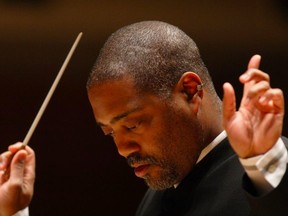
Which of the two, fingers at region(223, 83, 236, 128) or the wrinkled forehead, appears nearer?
fingers at region(223, 83, 236, 128)

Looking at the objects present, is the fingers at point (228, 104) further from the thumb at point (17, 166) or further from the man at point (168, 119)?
the thumb at point (17, 166)

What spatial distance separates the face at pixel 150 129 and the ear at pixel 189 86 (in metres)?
0.02

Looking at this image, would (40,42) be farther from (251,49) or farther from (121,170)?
(251,49)

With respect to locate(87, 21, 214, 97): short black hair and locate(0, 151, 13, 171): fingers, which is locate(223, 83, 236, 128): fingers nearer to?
locate(87, 21, 214, 97): short black hair

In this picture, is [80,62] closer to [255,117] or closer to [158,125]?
[158,125]

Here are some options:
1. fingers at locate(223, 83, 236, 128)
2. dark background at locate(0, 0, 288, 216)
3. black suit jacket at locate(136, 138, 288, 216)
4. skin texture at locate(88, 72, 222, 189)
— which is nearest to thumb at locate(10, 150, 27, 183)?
skin texture at locate(88, 72, 222, 189)

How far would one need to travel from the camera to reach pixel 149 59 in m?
1.43

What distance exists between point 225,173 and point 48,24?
4.39 feet

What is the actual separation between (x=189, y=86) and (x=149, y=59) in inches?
4.5

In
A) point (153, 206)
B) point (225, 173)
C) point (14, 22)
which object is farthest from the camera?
point (14, 22)

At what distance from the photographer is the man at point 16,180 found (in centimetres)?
138

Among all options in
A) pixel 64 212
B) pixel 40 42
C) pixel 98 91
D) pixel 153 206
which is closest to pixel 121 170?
pixel 64 212

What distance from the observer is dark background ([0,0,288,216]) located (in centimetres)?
247

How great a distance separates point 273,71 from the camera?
2500 millimetres
